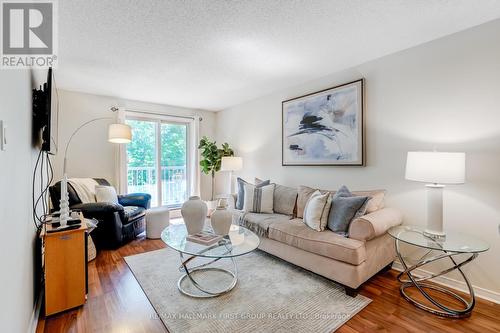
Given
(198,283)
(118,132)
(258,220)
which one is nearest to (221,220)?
(198,283)

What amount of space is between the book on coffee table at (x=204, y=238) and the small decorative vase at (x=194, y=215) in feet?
0.22

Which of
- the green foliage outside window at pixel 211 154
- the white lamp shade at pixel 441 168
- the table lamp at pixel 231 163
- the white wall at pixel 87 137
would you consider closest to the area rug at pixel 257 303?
the white lamp shade at pixel 441 168

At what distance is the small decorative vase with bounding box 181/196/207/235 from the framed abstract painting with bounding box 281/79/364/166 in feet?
5.96

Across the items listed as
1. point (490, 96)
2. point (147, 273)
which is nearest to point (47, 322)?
point (147, 273)

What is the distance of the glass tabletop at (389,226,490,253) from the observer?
1831 mm

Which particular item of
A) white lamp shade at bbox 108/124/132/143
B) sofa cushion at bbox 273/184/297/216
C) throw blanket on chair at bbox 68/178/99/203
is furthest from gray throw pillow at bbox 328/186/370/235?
throw blanket on chair at bbox 68/178/99/203

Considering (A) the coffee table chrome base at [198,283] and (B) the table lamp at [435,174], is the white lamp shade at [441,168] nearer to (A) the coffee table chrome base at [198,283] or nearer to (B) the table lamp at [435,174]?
(B) the table lamp at [435,174]

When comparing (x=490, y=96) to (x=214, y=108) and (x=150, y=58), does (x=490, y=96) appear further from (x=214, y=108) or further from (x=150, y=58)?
(x=214, y=108)

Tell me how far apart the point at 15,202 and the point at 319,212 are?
2357 millimetres

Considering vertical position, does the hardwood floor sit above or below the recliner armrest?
below

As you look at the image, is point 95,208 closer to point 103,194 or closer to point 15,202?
point 103,194

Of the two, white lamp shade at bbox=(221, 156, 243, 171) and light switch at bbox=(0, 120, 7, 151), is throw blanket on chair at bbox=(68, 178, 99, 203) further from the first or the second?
light switch at bbox=(0, 120, 7, 151)

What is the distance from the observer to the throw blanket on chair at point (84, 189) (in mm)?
3305

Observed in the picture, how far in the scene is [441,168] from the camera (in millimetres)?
1941
